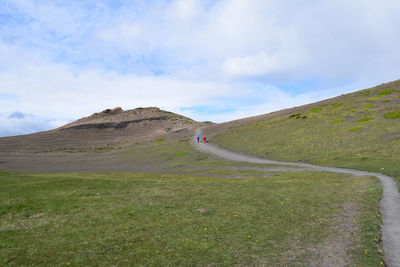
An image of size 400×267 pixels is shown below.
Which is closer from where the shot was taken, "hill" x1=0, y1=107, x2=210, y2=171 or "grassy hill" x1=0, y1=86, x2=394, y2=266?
"grassy hill" x1=0, y1=86, x2=394, y2=266

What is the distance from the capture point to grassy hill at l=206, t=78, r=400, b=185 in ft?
129

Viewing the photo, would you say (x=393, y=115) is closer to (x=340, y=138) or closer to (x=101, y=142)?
(x=340, y=138)

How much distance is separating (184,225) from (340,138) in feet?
165

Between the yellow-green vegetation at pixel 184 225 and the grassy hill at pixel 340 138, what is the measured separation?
15.7 metres

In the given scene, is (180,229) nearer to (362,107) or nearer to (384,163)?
(384,163)

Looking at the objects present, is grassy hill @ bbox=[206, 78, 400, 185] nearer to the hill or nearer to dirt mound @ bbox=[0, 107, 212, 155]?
the hill

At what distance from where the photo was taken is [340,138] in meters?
53.5

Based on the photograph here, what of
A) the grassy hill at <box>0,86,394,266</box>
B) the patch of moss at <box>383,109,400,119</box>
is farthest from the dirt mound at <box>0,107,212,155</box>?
the grassy hill at <box>0,86,394,266</box>

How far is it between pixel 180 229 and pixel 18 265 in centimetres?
687

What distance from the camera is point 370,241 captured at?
427 inches

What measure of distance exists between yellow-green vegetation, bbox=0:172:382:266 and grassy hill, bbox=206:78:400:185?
15.7 metres

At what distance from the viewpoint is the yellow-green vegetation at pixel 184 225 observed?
10242mm

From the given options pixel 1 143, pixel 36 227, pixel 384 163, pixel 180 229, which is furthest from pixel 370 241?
pixel 1 143

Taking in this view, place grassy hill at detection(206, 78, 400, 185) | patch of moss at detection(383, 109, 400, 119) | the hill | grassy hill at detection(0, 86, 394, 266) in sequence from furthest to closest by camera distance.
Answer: the hill
patch of moss at detection(383, 109, 400, 119)
grassy hill at detection(206, 78, 400, 185)
grassy hill at detection(0, 86, 394, 266)
